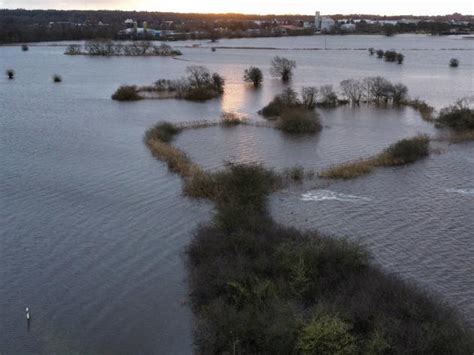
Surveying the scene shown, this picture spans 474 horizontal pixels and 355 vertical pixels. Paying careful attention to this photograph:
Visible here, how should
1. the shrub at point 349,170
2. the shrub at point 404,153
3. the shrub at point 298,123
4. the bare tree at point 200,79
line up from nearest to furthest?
the shrub at point 349,170 < the shrub at point 404,153 < the shrub at point 298,123 < the bare tree at point 200,79

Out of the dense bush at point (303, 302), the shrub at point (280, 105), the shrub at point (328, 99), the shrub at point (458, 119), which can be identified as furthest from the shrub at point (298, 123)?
the dense bush at point (303, 302)

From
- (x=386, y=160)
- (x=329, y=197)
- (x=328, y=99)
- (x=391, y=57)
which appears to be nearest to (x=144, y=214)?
(x=329, y=197)

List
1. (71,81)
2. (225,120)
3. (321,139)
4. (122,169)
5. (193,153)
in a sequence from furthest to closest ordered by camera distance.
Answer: (71,81) → (225,120) → (321,139) → (193,153) → (122,169)

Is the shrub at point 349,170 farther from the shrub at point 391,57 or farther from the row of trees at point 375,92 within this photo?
the shrub at point 391,57

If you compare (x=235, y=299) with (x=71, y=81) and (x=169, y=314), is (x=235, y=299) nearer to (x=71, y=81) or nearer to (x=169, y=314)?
(x=169, y=314)

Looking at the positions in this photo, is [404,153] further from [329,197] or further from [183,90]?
[183,90]

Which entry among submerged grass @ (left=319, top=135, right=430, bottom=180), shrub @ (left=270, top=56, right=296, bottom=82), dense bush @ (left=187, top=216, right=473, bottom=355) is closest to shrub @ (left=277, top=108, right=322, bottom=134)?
submerged grass @ (left=319, top=135, right=430, bottom=180)

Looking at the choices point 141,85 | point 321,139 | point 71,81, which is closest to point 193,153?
point 321,139
